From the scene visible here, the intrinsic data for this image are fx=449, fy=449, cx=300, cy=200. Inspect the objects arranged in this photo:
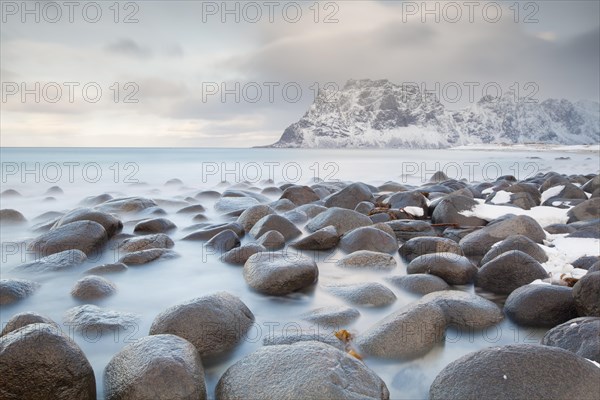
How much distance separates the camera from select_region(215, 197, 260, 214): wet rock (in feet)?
28.6

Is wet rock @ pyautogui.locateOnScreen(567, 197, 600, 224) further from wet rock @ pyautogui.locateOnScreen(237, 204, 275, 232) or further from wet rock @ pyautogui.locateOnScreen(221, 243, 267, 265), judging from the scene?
wet rock @ pyautogui.locateOnScreen(221, 243, 267, 265)

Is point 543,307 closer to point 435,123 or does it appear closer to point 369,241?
point 369,241

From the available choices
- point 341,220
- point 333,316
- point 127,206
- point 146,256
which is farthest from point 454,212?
point 127,206

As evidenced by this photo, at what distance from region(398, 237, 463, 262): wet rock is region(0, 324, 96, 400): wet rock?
3.65 meters

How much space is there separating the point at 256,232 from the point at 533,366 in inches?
173

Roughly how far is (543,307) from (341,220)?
3.21m

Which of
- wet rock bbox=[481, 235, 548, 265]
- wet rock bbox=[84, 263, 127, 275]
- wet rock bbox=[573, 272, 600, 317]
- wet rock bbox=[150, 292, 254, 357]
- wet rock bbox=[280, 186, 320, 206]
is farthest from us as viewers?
wet rock bbox=[280, 186, 320, 206]

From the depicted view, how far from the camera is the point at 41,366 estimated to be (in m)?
2.17

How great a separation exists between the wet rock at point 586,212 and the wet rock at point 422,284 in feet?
11.5

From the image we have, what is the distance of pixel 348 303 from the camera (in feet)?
12.7

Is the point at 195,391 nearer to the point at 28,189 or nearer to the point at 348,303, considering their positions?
the point at 348,303

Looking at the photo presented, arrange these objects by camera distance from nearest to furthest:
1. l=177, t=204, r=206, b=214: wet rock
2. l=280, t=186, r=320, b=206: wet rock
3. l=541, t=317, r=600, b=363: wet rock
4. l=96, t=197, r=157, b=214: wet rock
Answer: l=541, t=317, r=600, b=363: wet rock → l=96, t=197, r=157, b=214: wet rock → l=177, t=204, r=206, b=214: wet rock → l=280, t=186, r=320, b=206: wet rock

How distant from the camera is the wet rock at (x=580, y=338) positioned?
8.32ft

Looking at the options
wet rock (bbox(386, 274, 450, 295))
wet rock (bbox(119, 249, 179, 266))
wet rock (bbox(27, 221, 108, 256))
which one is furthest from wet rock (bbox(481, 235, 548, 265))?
wet rock (bbox(27, 221, 108, 256))
